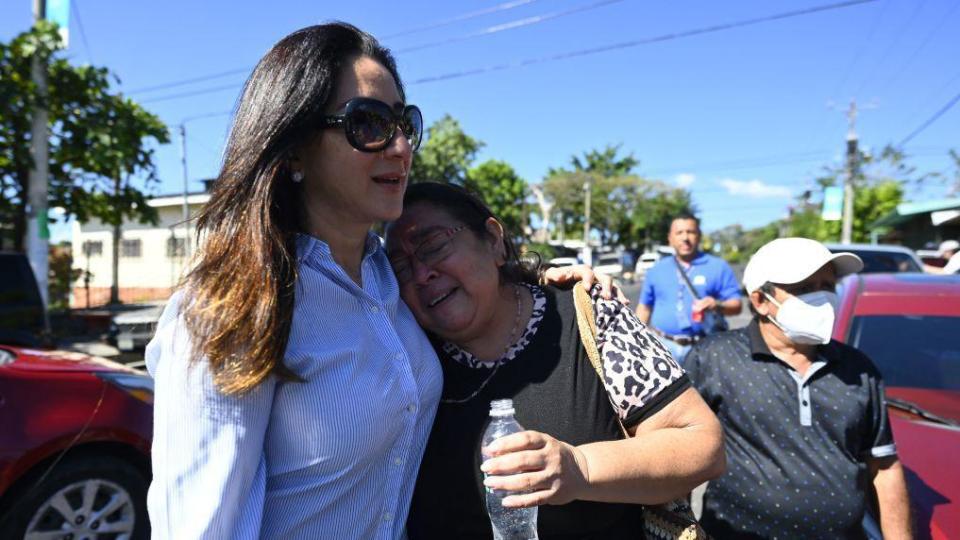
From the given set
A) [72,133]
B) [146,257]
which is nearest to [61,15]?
[72,133]

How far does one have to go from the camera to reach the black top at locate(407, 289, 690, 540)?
169cm

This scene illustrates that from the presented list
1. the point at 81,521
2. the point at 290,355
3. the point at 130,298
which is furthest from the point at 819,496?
the point at 130,298

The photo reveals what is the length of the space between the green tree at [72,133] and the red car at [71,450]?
8.69 m

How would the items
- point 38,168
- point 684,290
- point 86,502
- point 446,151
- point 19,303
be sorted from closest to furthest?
point 86,502 → point 684,290 → point 19,303 → point 38,168 → point 446,151

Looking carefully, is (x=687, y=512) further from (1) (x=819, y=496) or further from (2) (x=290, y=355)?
(2) (x=290, y=355)

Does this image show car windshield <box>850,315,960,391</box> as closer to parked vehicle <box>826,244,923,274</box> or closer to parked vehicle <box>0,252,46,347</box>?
parked vehicle <box>826,244,923,274</box>

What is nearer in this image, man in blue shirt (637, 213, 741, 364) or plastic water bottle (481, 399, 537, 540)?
plastic water bottle (481, 399, 537, 540)

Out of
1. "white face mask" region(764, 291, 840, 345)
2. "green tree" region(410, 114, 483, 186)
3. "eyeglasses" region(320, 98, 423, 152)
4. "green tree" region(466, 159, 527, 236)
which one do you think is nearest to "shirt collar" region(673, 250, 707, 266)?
"white face mask" region(764, 291, 840, 345)

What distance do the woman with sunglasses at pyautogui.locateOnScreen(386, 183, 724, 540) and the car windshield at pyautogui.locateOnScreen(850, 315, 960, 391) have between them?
2.22 meters

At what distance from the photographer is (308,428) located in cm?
136

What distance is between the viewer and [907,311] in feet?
11.5

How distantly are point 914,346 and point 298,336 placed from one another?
331 centimetres

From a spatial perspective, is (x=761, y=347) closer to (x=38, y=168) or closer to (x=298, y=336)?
(x=298, y=336)

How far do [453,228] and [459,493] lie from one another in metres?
0.70
